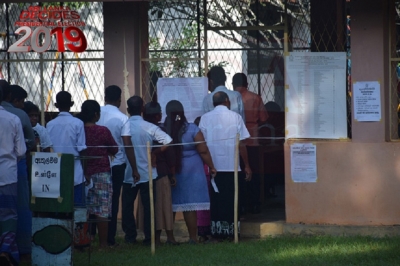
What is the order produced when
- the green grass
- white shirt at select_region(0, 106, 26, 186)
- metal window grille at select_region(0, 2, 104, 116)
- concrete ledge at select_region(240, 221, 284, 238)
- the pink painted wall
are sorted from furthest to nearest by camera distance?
metal window grille at select_region(0, 2, 104, 116) < concrete ledge at select_region(240, 221, 284, 238) < the pink painted wall < the green grass < white shirt at select_region(0, 106, 26, 186)

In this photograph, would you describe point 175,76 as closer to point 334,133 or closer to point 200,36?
point 200,36


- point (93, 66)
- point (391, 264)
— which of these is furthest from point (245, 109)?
point (391, 264)

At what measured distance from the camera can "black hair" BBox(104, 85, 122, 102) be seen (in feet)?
A: 34.8

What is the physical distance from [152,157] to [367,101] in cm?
270

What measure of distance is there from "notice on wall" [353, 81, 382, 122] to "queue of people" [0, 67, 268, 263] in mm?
1391

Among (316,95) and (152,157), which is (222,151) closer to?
(152,157)

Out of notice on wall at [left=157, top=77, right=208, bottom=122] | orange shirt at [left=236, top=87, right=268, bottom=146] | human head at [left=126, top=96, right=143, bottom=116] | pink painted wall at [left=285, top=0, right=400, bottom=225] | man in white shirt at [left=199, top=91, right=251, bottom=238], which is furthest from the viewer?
orange shirt at [left=236, top=87, right=268, bottom=146]

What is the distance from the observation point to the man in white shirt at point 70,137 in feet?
31.6

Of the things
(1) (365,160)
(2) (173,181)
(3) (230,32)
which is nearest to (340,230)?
(1) (365,160)

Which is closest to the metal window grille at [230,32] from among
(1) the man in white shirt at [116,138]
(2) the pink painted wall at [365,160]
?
(2) the pink painted wall at [365,160]

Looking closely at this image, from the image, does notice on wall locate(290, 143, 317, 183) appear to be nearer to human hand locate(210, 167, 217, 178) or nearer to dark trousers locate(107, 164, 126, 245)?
human hand locate(210, 167, 217, 178)

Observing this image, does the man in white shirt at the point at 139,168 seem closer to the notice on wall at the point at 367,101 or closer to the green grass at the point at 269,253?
the green grass at the point at 269,253

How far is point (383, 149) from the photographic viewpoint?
10430 mm

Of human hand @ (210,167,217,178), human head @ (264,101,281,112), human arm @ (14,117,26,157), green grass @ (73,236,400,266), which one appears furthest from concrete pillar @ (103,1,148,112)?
human arm @ (14,117,26,157)
